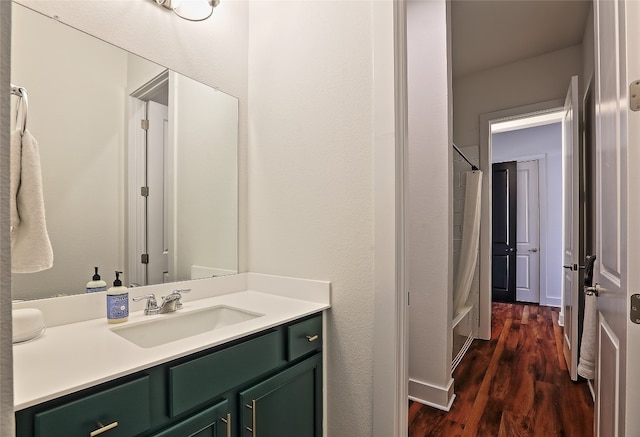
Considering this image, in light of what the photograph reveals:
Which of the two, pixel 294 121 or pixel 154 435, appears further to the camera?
pixel 294 121

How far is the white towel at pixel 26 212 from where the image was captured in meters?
0.94

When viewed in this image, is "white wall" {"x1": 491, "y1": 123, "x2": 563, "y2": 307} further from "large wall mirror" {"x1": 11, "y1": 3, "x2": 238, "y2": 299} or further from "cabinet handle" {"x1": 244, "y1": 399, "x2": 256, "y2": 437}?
"cabinet handle" {"x1": 244, "y1": 399, "x2": 256, "y2": 437}

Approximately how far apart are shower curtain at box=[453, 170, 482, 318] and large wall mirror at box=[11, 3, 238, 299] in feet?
7.13

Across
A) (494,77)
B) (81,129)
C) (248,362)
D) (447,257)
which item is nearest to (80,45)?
(81,129)

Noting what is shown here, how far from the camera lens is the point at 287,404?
4.06 ft

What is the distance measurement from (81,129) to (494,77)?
370 cm

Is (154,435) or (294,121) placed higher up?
(294,121)

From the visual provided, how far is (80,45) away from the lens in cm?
122

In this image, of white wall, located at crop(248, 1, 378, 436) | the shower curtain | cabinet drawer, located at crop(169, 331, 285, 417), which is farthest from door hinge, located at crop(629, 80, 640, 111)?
the shower curtain

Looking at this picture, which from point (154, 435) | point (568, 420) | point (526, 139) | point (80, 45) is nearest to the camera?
point (154, 435)

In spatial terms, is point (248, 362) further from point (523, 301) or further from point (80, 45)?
point (523, 301)

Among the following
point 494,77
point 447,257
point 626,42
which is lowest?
point 447,257

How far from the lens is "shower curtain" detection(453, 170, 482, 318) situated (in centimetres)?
295

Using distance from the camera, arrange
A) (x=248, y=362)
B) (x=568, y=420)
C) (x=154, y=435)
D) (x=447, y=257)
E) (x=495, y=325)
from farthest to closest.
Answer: (x=495, y=325)
(x=447, y=257)
(x=568, y=420)
(x=248, y=362)
(x=154, y=435)
